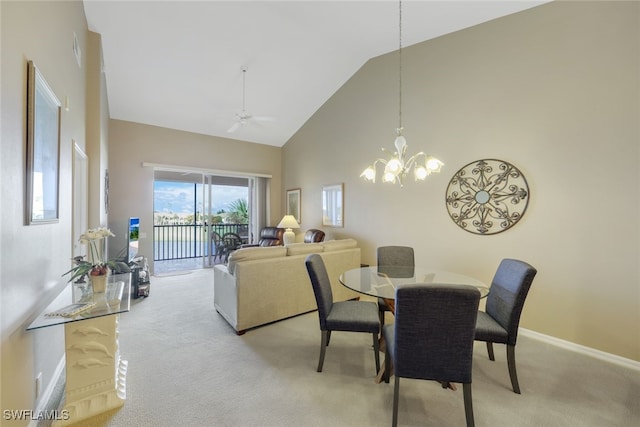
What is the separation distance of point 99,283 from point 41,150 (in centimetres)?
97

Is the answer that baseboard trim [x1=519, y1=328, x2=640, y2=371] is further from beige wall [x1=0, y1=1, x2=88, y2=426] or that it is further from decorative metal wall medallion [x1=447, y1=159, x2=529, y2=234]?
beige wall [x1=0, y1=1, x2=88, y2=426]

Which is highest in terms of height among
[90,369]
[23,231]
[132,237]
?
[23,231]

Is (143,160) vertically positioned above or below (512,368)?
above

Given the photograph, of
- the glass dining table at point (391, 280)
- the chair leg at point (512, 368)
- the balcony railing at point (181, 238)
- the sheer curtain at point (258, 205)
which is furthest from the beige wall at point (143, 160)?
the chair leg at point (512, 368)

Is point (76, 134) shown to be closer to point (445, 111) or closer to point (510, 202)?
point (445, 111)

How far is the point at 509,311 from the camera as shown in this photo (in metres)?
2.02

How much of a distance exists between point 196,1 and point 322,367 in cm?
427

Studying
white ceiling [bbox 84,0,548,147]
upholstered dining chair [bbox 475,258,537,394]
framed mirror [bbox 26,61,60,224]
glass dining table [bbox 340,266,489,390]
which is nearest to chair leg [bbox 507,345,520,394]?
upholstered dining chair [bbox 475,258,537,394]

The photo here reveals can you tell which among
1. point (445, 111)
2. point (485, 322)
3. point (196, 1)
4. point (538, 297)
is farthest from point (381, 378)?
point (196, 1)

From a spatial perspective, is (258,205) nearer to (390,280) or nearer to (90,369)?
(390,280)

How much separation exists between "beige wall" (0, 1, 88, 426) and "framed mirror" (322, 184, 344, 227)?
12.9ft

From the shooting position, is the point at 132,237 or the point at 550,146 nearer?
the point at 550,146

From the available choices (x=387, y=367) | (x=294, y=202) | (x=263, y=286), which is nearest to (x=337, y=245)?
(x=263, y=286)

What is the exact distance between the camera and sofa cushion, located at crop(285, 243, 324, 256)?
3.33m
